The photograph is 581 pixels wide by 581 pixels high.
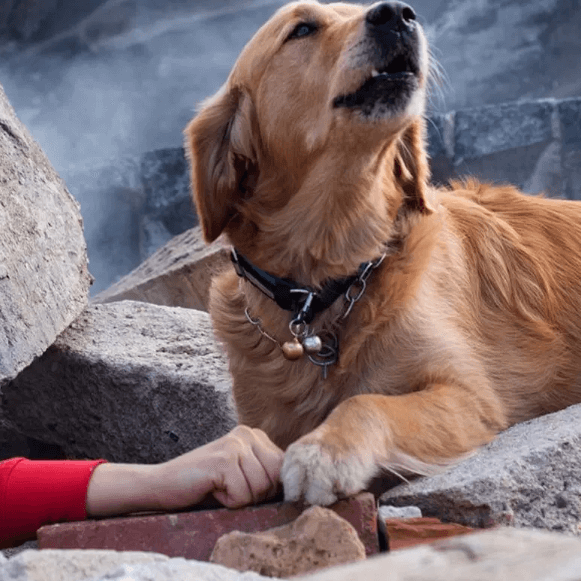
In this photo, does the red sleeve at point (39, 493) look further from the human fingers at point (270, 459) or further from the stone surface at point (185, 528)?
the human fingers at point (270, 459)

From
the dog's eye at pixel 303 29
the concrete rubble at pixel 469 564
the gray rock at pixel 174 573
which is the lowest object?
the gray rock at pixel 174 573

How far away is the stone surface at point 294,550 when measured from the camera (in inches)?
63.4

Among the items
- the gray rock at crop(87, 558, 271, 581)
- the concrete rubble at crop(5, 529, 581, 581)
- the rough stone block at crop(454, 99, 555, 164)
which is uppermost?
the concrete rubble at crop(5, 529, 581, 581)

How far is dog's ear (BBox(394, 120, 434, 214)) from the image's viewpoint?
2.85 m

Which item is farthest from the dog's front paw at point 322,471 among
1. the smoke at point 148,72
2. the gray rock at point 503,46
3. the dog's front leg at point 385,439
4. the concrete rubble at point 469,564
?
the gray rock at point 503,46

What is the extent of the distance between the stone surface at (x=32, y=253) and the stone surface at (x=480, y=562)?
2222 mm

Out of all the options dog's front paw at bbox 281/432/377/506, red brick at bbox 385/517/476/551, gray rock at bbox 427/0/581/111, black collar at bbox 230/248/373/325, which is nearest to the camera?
red brick at bbox 385/517/476/551

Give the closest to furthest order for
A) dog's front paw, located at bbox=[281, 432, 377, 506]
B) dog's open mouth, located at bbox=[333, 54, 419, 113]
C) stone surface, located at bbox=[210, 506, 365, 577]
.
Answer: stone surface, located at bbox=[210, 506, 365, 577], dog's front paw, located at bbox=[281, 432, 377, 506], dog's open mouth, located at bbox=[333, 54, 419, 113]

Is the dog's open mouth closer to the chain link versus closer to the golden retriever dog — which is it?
the golden retriever dog

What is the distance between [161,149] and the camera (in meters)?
8.09

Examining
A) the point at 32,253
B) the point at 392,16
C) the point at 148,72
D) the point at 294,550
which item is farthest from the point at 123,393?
the point at 148,72

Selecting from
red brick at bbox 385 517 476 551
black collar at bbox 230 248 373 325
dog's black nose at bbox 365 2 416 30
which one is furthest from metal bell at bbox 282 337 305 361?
dog's black nose at bbox 365 2 416 30

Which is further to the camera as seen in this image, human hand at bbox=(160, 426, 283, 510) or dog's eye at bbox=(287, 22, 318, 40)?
dog's eye at bbox=(287, 22, 318, 40)

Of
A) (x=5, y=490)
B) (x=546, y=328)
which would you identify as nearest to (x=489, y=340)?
(x=546, y=328)
